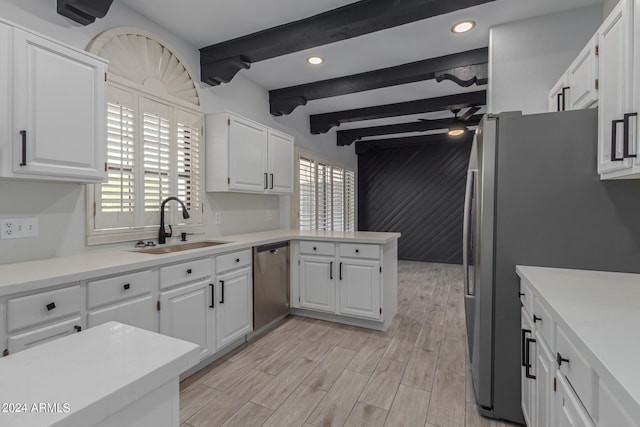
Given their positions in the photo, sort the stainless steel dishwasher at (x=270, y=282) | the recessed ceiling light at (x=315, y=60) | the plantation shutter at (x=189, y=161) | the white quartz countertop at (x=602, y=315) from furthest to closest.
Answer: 1. the recessed ceiling light at (x=315, y=60)
2. the stainless steel dishwasher at (x=270, y=282)
3. the plantation shutter at (x=189, y=161)
4. the white quartz countertop at (x=602, y=315)

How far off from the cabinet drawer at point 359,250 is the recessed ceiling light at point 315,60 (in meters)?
1.94

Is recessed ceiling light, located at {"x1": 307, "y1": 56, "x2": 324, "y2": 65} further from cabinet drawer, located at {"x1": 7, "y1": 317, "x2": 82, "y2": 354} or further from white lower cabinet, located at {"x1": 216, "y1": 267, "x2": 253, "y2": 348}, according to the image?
cabinet drawer, located at {"x1": 7, "y1": 317, "x2": 82, "y2": 354}

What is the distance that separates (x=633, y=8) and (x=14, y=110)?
2.84m

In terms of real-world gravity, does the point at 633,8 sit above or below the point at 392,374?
above

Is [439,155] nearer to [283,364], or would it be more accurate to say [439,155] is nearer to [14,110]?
[283,364]

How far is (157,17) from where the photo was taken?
8.23 ft

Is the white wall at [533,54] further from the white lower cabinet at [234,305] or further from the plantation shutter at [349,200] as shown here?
the plantation shutter at [349,200]

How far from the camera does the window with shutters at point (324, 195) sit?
15.4ft

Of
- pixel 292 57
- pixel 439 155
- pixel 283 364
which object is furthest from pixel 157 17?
pixel 439 155

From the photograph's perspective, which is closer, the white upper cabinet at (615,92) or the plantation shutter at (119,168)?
the white upper cabinet at (615,92)

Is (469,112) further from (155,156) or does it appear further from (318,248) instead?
(155,156)

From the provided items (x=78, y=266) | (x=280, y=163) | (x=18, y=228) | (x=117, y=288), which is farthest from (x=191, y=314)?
(x=280, y=163)

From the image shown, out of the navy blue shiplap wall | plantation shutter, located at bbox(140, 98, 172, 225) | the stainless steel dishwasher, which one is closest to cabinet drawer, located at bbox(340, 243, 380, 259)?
the stainless steel dishwasher

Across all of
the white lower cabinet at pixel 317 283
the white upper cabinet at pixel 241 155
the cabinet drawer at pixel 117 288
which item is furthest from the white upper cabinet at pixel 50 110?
the white lower cabinet at pixel 317 283
